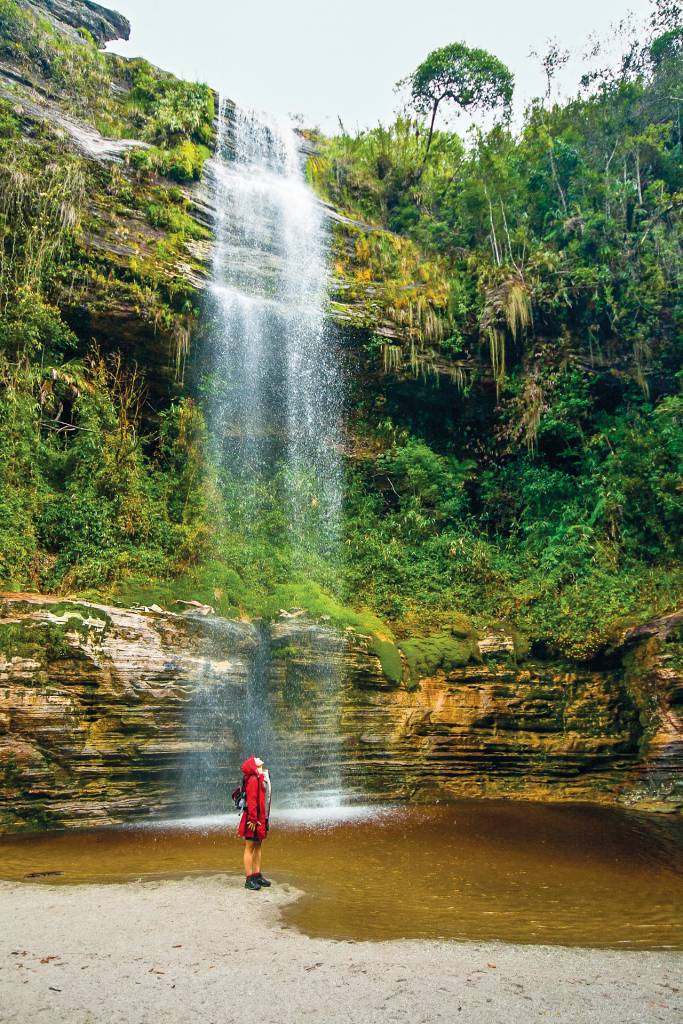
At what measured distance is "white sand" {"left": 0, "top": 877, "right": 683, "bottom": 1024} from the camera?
3611mm

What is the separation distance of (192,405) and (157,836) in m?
10.3

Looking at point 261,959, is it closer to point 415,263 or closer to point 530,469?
point 530,469

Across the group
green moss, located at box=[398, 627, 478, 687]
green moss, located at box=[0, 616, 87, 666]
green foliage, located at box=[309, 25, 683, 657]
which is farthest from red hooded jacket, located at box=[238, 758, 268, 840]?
green foliage, located at box=[309, 25, 683, 657]

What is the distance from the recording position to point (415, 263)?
62.4ft

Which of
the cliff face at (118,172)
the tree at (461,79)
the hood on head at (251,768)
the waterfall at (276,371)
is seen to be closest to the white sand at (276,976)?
the hood on head at (251,768)

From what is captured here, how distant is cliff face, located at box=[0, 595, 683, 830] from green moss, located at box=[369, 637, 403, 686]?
121mm

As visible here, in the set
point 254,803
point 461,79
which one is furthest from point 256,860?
point 461,79

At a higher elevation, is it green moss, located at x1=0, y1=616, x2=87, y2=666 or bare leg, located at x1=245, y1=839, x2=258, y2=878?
green moss, located at x1=0, y1=616, x2=87, y2=666

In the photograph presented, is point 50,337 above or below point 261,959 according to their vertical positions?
above

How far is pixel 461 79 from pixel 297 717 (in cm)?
2329

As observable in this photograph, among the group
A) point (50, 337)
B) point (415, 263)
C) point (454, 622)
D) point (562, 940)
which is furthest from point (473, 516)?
point (562, 940)

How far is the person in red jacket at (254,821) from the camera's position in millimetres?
6254

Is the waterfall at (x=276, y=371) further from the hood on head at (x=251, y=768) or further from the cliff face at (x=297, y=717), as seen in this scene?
the hood on head at (x=251, y=768)

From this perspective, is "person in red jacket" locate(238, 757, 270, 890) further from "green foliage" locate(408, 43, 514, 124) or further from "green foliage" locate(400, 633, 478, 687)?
"green foliage" locate(408, 43, 514, 124)
